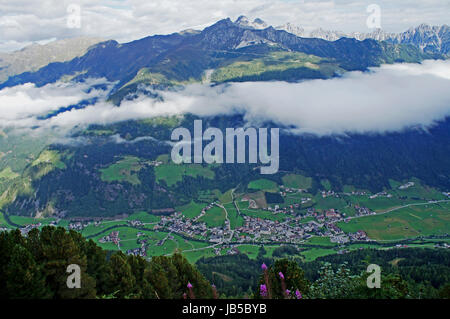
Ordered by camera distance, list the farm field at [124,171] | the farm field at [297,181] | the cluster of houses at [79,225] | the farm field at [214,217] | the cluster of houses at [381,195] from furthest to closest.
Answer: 1. the farm field at [124,171]
2. the farm field at [297,181]
3. the cluster of houses at [381,195]
4. the cluster of houses at [79,225]
5. the farm field at [214,217]

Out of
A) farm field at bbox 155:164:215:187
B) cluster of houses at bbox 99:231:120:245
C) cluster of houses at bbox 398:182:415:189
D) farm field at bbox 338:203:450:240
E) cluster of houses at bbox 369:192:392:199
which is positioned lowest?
cluster of houses at bbox 99:231:120:245

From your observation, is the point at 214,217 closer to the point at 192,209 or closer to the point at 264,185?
the point at 192,209

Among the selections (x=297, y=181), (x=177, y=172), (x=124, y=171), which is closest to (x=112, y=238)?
(x=177, y=172)

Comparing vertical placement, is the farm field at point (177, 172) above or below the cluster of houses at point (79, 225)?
above

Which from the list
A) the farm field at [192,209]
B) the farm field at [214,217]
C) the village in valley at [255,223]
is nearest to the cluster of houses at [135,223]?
the village in valley at [255,223]

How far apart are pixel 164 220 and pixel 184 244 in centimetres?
2589

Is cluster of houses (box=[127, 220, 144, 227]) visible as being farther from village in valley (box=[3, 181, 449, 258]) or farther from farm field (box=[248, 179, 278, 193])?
farm field (box=[248, 179, 278, 193])

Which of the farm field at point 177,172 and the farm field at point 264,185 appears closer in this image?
the farm field at point 264,185

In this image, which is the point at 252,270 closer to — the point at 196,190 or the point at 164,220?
the point at 164,220

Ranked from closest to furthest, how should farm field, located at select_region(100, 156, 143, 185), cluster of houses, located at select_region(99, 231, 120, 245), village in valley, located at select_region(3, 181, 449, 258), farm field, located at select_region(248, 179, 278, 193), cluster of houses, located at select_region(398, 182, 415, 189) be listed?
1. village in valley, located at select_region(3, 181, 449, 258)
2. cluster of houses, located at select_region(99, 231, 120, 245)
3. farm field, located at select_region(248, 179, 278, 193)
4. cluster of houses, located at select_region(398, 182, 415, 189)
5. farm field, located at select_region(100, 156, 143, 185)

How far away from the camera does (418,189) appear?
149 m

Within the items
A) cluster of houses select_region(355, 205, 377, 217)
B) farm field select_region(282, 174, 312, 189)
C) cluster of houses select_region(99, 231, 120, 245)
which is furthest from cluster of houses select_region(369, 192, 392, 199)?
cluster of houses select_region(99, 231, 120, 245)

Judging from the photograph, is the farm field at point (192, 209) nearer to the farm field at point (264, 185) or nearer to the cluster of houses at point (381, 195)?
the farm field at point (264, 185)
